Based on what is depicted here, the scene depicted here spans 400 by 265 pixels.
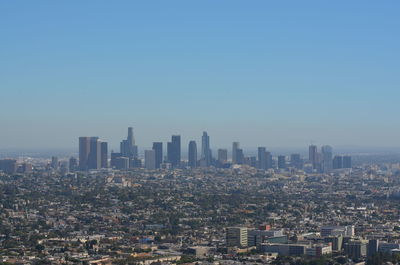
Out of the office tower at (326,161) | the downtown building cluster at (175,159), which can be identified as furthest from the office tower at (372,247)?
the office tower at (326,161)

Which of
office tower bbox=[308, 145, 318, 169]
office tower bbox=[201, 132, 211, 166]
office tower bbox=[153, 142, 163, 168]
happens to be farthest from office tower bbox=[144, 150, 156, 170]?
office tower bbox=[308, 145, 318, 169]

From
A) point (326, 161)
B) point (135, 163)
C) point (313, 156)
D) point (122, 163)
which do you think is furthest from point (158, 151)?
point (326, 161)

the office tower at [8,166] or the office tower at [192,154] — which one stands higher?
the office tower at [192,154]

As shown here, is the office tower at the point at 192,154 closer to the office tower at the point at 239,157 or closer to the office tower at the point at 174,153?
the office tower at the point at 174,153

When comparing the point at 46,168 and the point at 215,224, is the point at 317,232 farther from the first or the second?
the point at 46,168

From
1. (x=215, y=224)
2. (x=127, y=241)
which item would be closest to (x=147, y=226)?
(x=215, y=224)

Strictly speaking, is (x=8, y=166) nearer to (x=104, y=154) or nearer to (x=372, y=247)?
(x=104, y=154)

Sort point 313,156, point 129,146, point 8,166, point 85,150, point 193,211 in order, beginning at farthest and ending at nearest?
point 313,156
point 129,146
point 85,150
point 8,166
point 193,211
